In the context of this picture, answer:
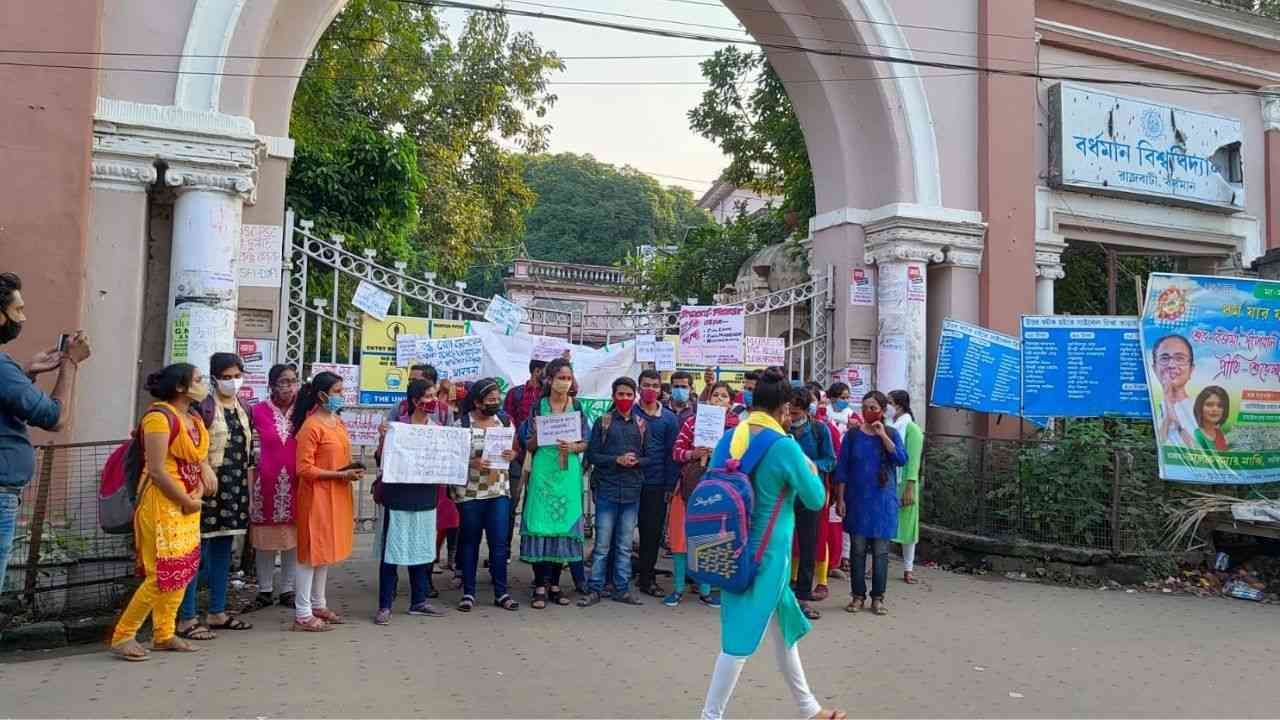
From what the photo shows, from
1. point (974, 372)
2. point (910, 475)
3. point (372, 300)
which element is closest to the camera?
point (910, 475)

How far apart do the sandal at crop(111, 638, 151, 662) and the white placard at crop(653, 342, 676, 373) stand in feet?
17.0

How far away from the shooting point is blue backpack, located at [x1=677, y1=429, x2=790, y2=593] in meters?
4.12

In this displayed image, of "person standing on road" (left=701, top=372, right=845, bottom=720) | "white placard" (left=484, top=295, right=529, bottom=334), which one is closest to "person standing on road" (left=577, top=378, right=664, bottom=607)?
"white placard" (left=484, top=295, right=529, bottom=334)

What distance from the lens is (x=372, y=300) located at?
855 centimetres

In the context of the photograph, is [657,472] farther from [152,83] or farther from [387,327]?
[152,83]

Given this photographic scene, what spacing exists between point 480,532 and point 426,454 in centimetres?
83

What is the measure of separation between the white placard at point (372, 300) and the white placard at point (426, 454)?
2415 mm

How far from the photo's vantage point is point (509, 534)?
23.9 feet

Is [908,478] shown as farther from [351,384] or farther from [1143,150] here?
[1143,150]

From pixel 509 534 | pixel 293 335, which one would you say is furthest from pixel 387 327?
pixel 509 534

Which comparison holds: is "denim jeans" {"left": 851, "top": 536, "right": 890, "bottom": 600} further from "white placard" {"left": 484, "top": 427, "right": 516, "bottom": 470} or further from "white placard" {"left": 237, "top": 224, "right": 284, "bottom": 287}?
"white placard" {"left": 237, "top": 224, "right": 284, "bottom": 287}

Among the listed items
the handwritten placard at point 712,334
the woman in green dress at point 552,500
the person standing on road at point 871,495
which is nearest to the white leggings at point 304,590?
the woman in green dress at point 552,500

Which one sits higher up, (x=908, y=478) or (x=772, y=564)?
(x=908, y=478)

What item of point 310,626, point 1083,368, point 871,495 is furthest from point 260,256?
point 1083,368
